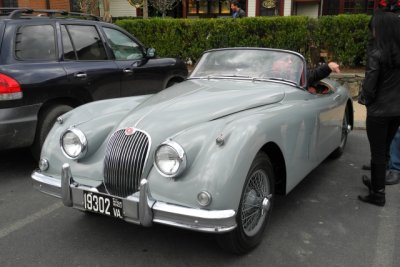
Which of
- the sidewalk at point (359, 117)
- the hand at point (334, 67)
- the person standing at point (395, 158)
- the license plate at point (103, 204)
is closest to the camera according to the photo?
the license plate at point (103, 204)

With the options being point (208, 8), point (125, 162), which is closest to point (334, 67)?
point (125, 162)

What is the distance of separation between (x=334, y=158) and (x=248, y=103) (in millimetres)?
2587

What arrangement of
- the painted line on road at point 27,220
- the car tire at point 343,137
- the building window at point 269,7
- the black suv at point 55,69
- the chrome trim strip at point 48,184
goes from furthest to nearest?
the building window at point 269,7, the car tire at point 343,137, the black suv at point 55,69, the painted line on road at point 27,220, the chrome trim strip at point 48,184

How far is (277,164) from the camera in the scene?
3.79 meters

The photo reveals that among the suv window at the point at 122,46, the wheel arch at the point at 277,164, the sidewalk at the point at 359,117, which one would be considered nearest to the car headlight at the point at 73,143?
the wheel arch at the point at 277,164

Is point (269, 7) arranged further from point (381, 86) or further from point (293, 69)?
point (381, 86)

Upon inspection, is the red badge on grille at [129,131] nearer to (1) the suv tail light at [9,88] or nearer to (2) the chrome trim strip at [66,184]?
(2) the chrome trim strip at [66,184]

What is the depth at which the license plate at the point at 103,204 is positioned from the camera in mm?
3070

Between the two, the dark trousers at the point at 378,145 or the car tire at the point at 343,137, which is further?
the car tire at the point at 343,137

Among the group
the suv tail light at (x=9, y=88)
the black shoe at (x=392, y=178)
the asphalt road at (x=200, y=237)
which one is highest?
the suv tail light at (x=9, y=88)

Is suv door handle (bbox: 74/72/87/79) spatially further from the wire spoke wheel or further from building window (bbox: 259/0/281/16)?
A: building window (bbox: 259/0/281/16)

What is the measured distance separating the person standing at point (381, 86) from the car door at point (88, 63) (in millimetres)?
3523

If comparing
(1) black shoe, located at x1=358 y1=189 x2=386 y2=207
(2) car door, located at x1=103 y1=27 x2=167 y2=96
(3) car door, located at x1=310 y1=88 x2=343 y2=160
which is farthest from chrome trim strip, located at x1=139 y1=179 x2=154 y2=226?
(2) car door, located at x1=103 y1=27 x2=167 y2=96

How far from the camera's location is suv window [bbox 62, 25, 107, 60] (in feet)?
19.2
